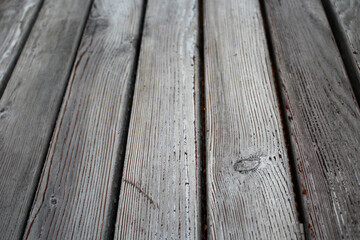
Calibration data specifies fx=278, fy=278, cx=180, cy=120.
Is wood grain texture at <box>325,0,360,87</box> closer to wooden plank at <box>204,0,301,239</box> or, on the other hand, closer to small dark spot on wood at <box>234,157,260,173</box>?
wooden plank at <box>204,0,301,239</box>

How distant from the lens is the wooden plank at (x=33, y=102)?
2.56 ft

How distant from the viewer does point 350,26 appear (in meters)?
1.00

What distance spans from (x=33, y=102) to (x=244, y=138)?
711 millimetres

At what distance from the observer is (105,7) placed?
1191 millimetres

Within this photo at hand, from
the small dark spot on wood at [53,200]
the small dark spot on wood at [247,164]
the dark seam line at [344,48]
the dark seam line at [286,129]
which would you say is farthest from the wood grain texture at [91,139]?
the dark seam line at [344,48]

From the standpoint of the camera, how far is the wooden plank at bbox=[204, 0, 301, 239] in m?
0.70

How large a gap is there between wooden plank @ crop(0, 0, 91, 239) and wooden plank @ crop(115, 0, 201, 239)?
27 cm

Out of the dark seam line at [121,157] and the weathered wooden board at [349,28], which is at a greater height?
Answer: the weathered wooden board at [349,28]

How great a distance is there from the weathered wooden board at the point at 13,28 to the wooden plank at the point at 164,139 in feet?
1.62

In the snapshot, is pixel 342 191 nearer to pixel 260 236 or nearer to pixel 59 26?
pixel 260 236

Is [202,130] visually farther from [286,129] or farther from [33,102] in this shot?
[33,102]

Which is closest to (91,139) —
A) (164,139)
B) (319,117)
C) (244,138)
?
(164,139)

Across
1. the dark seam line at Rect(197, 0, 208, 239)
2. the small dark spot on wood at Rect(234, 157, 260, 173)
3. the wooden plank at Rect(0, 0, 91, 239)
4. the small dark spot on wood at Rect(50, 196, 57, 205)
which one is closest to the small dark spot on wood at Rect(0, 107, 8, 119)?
the wooden plank at Rect(0, 0, 91, 239)

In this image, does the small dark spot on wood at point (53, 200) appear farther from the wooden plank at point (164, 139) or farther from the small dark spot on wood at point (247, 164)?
the small dark spot on wood at point (247, 164)
